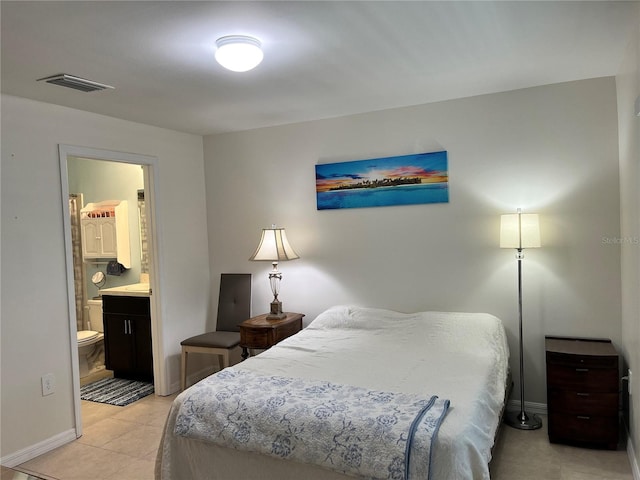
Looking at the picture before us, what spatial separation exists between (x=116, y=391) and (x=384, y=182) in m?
3.04

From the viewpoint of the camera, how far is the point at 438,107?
11.8 feet

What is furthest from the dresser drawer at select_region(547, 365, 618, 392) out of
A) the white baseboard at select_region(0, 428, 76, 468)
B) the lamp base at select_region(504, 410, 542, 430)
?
the white baseboard at select_region(0, 428, 76, 468)

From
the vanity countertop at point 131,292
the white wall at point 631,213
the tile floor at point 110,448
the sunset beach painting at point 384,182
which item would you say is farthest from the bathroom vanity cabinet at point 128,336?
the white wall at point 631,213

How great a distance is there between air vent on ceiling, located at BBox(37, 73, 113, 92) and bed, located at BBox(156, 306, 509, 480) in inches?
74.3

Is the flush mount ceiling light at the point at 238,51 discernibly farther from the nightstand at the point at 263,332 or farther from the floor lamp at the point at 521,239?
the nightstand at the point at 263,332

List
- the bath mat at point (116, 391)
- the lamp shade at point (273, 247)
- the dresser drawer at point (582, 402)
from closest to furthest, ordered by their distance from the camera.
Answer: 1. the dresser drawer at point (582, 402)
2. the lamp shade at point (273, 247)
3. the bath mat at point (116, 391)

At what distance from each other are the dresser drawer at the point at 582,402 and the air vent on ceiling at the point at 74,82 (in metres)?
3.38

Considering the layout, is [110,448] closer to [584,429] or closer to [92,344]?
[92,344]

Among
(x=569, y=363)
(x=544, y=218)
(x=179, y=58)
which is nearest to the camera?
(x=179, y=58)

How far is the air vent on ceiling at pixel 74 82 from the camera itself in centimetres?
267

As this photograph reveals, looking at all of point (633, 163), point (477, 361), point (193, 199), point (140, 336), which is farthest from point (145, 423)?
point (633, 163)

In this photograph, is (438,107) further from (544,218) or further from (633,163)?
(633,163)

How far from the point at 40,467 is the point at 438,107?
3.67m

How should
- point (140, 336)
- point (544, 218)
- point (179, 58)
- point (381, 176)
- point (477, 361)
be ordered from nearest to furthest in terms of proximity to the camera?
point (179, 58) < point (477, 361) < point (544, 218) < point (381, 176) < point (140, 336)
